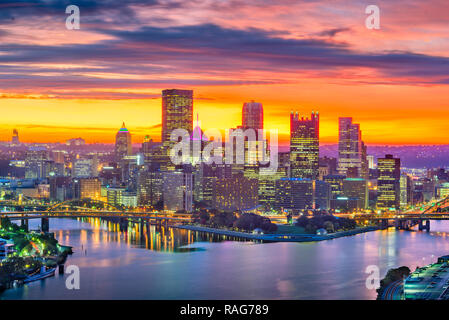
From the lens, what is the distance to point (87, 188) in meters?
43.2

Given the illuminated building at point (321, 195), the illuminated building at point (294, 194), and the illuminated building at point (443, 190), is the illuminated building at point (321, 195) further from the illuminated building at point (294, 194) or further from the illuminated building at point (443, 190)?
the illuminated building at point (443, 190)

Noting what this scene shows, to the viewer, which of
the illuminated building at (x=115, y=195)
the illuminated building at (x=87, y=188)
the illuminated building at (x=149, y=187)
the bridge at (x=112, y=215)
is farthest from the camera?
the illuminated building at (x=87, y=188)

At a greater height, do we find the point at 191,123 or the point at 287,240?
the point at 191,123

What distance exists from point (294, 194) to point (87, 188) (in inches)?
555

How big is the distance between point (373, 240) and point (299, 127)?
20.7 meters

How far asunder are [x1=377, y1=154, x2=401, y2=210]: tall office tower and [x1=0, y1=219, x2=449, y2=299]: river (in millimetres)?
9731

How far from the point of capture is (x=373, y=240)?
75.9 feet

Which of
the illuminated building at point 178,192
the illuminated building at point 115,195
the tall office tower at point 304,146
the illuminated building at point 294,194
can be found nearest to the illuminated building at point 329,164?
the tall office tower at point 304,146

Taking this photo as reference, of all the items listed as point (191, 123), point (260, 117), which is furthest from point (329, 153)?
point (191, 123)

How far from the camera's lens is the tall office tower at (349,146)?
4725cm

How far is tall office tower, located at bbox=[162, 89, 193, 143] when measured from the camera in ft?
149

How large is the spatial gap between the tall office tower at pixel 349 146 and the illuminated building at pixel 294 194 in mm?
12461

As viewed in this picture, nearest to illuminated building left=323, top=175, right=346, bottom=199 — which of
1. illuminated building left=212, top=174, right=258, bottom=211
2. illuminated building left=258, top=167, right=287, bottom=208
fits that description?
illuminated building left=258, top=167, right=287, bottom=208
